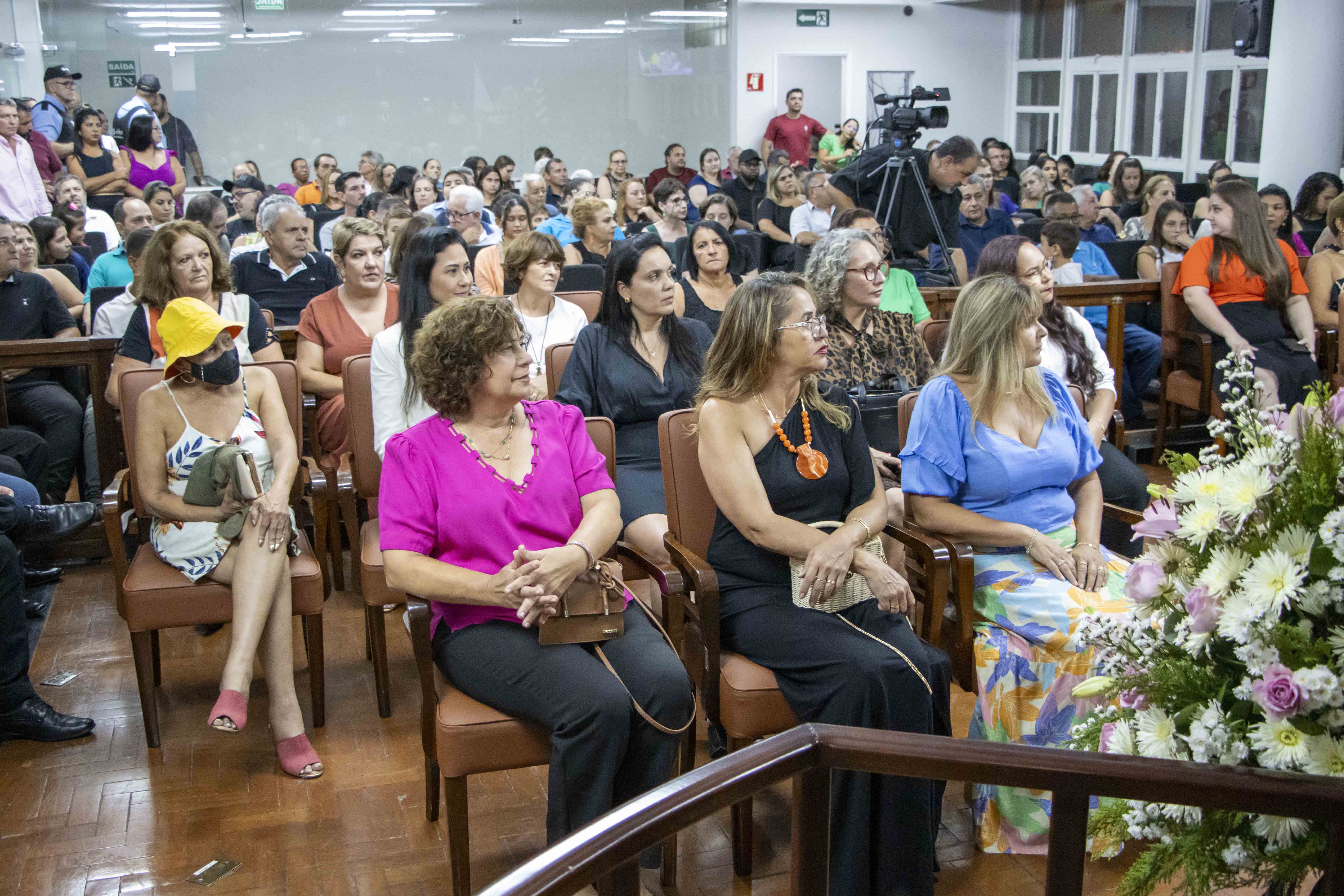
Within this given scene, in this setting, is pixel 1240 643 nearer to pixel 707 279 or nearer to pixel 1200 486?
pixel 1200 486

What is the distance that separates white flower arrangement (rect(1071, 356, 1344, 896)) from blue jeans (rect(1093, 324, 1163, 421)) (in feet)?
14.5

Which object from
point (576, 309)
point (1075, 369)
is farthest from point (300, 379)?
point (1075, 369)

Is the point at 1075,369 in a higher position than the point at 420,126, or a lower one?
lower

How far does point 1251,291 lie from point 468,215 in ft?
13.5

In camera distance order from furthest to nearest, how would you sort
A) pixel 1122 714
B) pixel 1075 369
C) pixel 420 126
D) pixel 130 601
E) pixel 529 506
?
pixel 420 126
pixel 1075 369
pixel 130 601
pixel 529 506
pixel 1122 714

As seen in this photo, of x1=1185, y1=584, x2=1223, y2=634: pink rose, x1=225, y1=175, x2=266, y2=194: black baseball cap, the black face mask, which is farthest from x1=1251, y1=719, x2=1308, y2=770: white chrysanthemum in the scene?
x1=225, y1=175, x2=266, y2=194: black baseball cap

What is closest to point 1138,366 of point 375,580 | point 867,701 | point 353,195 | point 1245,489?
point 867,701

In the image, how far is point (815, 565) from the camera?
2.47m

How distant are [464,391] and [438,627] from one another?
50 centimetres

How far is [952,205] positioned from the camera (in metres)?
5.95

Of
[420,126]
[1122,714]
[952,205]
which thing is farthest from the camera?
[420,126]

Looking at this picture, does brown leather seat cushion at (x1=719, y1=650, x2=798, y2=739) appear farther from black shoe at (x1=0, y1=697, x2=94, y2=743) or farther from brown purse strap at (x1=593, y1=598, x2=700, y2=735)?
black shoe at (x1=0, y1=697, x2=94, y2=743)

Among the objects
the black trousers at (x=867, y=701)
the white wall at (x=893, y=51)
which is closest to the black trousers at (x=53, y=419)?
the black trousers at (x=867, y=701)

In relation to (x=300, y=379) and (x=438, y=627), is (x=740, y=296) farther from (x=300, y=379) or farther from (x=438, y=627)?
(x=300, y=379)
